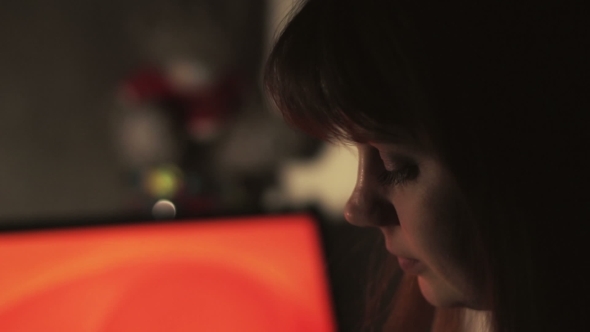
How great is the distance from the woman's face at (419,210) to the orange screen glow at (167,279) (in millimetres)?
221

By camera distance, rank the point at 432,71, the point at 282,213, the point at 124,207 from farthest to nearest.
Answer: the point at 124,207 → the point at 282,213 → the point at 432,71

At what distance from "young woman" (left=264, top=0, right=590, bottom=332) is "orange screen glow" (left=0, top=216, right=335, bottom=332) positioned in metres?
0.31

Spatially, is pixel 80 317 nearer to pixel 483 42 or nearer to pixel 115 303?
pixel 115 303

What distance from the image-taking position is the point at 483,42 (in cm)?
33

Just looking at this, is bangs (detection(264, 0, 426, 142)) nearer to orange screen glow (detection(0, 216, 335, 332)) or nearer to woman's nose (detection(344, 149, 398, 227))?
woman's nose (detection(344, 149, 398, 227))

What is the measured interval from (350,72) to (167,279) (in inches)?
15.3

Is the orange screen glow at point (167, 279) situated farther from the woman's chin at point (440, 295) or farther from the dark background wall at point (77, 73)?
the dark background wall at point (77, 73)

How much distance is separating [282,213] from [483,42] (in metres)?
0.40

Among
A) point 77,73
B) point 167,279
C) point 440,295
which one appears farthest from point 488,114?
point 77,73

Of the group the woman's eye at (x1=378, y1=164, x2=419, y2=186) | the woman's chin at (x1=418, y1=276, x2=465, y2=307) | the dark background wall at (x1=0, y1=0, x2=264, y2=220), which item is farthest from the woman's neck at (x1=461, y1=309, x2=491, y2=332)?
the dark background wall at (x1=0, y1=0, x2=264, y2=220)

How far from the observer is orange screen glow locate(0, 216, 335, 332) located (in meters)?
0.59

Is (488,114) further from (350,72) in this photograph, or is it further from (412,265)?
(412,265)

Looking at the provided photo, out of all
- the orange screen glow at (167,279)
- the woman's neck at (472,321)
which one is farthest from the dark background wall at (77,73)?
the woman's neck at (472,321)

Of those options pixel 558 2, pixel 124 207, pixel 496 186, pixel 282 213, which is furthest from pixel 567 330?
pixel 124 207
